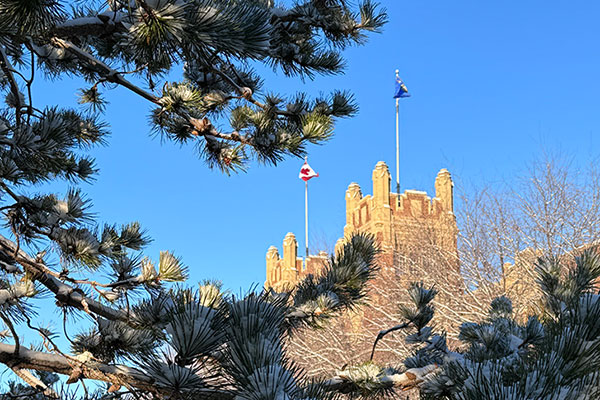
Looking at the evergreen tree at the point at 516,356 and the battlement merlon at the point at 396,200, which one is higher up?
the battlement merlon at the point at 396,200

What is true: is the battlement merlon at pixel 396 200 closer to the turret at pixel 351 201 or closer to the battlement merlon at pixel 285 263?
the turret at pixel 351 201

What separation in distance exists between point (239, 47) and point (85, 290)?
1960 millimetres

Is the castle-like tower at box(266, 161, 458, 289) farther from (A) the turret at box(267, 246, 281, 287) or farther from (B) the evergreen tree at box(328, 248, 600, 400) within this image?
(B) the evergreen tree at box(328, 248, 600, 400)

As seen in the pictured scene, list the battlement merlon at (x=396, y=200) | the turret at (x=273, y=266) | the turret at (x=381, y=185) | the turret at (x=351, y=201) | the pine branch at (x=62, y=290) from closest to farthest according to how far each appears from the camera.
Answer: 1. the pine branch at (x=62, y=290)
2. the battlement merlon at (x=396, y=200)
3. the turret at (x=381, y=185)
4. the turret at (x=351, y=201)
5. the turret at (x=273, y=266)

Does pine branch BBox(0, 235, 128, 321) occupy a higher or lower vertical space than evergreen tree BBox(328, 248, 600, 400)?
higher

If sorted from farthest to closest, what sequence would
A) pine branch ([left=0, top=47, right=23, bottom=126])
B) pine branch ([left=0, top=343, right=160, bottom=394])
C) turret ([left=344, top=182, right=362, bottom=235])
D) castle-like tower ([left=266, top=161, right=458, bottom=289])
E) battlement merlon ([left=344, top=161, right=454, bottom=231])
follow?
turret ([left=344, top=182, right=362, bottom=235]), battlement merlon ([left=344, top=161, right=454, bottom=231]), castle-like tower ([left=266, top=161, right=458, bottom=289]), pine branch ([left=0, top=47, right=23, bottom=126]), pine branch ([left=0, top=343, right=160, bottom=394])

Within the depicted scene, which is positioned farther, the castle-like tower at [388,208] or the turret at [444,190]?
the turret at [444,190]

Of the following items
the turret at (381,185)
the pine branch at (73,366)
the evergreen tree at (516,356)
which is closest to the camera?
the evergreen tree at (516,356)

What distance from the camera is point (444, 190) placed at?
30547mm

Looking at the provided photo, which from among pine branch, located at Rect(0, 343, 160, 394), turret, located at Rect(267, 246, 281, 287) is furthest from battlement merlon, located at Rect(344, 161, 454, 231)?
pine branch, located at Rect(0, 343, 160, 394)

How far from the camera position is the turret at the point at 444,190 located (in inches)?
1176

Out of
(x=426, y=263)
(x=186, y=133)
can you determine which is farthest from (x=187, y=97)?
(x=426, y=263)

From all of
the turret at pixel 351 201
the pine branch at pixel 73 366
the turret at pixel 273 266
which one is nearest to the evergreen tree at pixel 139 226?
the pine branch at pixel 73 366

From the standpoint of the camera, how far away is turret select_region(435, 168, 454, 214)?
29859 millimetres
